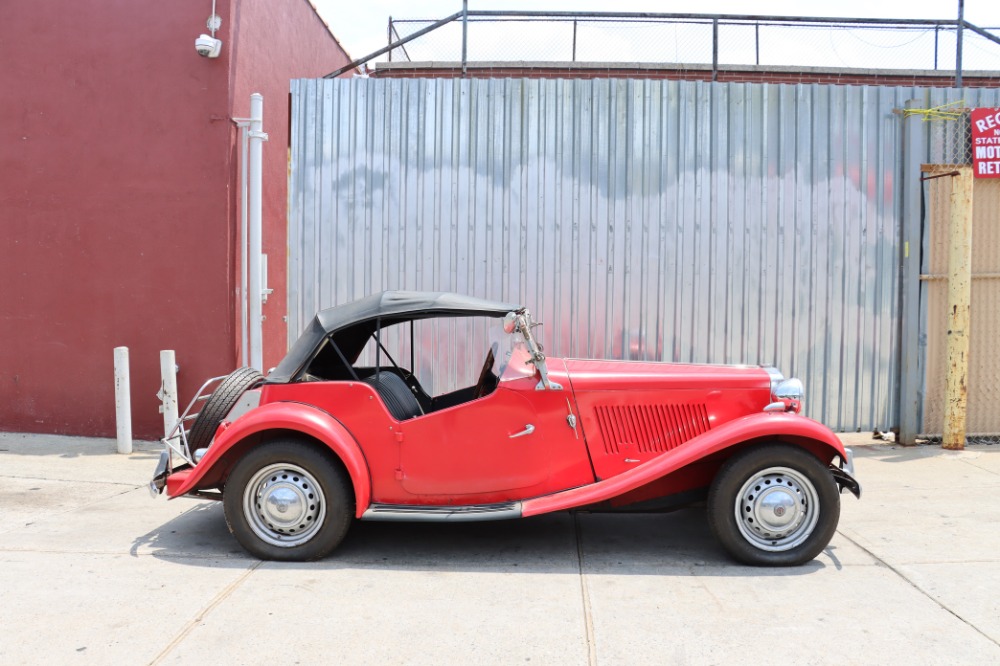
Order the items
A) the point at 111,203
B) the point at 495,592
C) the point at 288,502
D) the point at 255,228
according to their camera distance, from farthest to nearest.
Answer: the point at 111,203 → the point at 255,228 → the point at 288,502 → the point at 495,592

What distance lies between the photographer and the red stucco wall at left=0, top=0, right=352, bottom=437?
764 cm

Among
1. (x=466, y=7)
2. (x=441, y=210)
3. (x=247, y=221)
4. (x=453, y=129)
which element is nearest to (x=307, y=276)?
(x=247, y=221)

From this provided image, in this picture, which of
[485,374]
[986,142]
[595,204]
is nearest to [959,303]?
[986,142]

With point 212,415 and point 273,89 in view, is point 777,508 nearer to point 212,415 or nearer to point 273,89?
point 212,415

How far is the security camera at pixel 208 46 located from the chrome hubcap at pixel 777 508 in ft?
19.8

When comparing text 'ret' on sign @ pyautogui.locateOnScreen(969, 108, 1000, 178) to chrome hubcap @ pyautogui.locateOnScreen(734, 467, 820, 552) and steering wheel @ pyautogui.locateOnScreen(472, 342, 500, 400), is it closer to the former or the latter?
chrome hubcap @ pyautogui.locateOnScreen(734, 467, 820, 552)

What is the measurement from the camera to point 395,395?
16.2ft

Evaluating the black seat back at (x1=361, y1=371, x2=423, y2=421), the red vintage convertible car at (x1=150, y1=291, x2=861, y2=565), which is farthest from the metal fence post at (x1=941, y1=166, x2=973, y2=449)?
the black seat back at (x1=361, y1=371, x2=423, y2=421)

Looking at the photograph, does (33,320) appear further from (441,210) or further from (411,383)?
(411,383)

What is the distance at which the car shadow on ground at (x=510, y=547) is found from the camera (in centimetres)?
450

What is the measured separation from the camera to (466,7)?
27.6ft

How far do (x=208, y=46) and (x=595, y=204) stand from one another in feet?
12.6

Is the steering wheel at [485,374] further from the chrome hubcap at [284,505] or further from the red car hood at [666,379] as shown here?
the chrome hubcap at [284,505]

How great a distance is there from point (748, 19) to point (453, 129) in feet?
11.1
